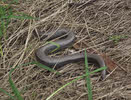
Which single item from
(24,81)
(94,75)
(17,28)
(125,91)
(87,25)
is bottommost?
(125,91)

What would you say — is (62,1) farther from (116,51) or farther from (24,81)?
(24,81)

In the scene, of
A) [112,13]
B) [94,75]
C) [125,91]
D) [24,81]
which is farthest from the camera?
[112,13]

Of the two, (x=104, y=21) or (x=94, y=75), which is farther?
(x=104, y=21)

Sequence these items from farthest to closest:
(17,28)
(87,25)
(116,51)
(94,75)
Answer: (87,25) < (17,28) < (116,51) < (94,75)

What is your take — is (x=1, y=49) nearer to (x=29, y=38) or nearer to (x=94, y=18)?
(x=29, y=38)

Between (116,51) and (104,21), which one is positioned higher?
(104,21)

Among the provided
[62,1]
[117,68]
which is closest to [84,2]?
[62,1]
